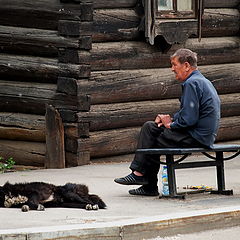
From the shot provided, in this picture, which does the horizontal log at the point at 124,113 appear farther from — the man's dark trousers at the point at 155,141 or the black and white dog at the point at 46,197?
the black and white dog at the point at 46,197

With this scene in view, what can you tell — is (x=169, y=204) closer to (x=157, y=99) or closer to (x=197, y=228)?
(x=197, y=228)

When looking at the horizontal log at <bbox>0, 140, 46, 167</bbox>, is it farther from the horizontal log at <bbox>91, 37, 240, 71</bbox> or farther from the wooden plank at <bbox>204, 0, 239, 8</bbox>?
the wooden plank at <bbox>204, 0, 239, 8</bbox>

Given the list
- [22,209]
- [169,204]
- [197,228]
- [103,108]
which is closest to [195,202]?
[169,204]

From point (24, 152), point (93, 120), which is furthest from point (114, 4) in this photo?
point (24, 152)

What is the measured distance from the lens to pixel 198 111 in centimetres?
916

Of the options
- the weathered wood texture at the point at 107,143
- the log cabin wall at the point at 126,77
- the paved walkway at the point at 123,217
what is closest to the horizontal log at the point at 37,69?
the log cabin wall at the point at 126,77

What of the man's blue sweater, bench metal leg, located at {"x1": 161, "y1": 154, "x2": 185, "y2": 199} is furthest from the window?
bench metal leg, located at {"x1": 161, "y1": 154, "x2": 185, "y2": 199}

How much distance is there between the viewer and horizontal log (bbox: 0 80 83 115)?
482 inches

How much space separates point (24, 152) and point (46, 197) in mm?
4092

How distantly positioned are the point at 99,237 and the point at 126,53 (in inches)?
222

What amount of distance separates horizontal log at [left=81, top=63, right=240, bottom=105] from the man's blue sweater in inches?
123

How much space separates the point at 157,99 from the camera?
1339cm

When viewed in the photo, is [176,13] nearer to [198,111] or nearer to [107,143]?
[107,143]

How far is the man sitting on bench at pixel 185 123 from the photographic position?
9141 millimetres
